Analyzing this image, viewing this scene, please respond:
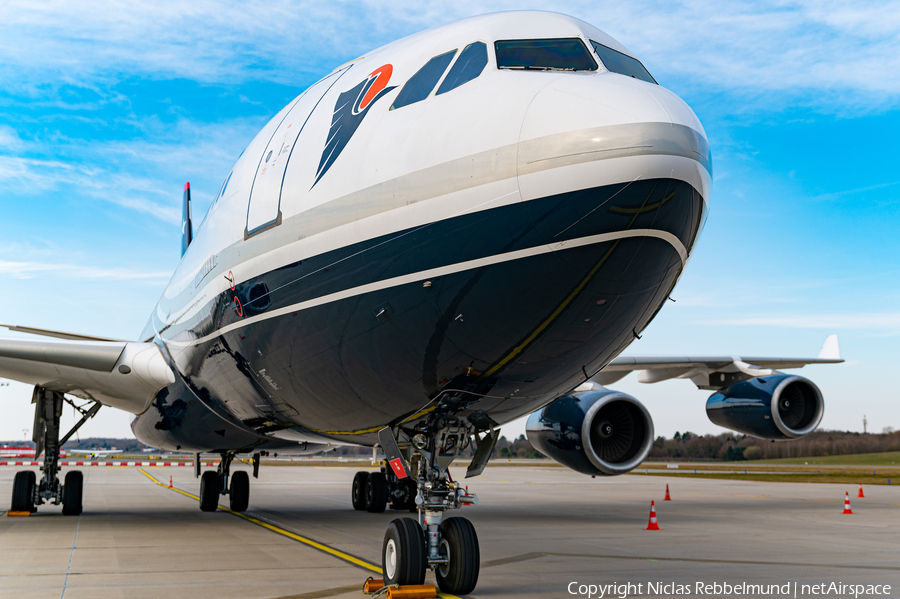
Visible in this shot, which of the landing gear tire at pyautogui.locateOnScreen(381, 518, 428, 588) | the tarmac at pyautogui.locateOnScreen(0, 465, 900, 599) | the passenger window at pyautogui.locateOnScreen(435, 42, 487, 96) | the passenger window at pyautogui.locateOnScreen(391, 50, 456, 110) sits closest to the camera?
the passenger window at pyautogui.locateOnScreen(435, 42, 487, 96)

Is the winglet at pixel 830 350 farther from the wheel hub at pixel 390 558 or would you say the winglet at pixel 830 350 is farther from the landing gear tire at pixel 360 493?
the wheel hub at pixel 390 558

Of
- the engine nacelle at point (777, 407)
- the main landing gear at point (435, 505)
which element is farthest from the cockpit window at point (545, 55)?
the engine nacelle at point (777, 407)

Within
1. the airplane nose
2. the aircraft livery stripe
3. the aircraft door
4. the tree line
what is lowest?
the tree line

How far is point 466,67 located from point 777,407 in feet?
37.7

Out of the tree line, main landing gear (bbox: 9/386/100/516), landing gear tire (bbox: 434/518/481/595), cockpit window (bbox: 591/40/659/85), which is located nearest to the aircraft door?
cockpit window (bbox: 591/40/659/85)

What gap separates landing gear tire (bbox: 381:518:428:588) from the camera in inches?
221

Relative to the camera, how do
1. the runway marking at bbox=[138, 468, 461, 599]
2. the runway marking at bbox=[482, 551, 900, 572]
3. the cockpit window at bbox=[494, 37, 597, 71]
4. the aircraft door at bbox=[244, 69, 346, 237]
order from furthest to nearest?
the runway marking at bbox=[482, 551, 900, 572] → the runway marking at bbox=[138, 468, 461, 599] → the aircraft door at bbox=[244, 69, 346, 237] → the cockpit window at bbox=[494, 37, 597, 71]

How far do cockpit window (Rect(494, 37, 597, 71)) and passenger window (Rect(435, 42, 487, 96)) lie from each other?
0.11 metres

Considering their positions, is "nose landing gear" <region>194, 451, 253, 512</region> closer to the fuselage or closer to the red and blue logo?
the fuselage

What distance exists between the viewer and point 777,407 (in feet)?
46.6

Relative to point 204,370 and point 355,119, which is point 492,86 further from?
point 204,370

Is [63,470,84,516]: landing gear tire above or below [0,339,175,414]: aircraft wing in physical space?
below

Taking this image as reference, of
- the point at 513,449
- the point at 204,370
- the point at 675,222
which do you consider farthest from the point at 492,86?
the point at 513,449

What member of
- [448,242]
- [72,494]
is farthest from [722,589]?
[72,494]
